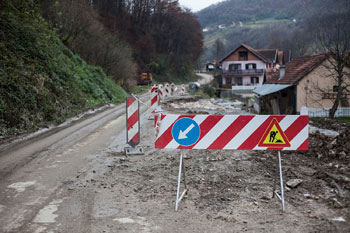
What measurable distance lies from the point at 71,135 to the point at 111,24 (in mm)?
46906

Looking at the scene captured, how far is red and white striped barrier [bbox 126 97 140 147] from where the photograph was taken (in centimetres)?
916

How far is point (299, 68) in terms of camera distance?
2830 cm

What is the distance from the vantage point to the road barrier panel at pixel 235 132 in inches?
218

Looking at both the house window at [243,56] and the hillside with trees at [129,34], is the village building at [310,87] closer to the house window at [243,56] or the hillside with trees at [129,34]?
the hillside with trees at [129,34]

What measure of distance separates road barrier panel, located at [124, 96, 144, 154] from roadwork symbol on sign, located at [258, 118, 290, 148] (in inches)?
168

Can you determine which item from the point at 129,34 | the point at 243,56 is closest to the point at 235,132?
the point at 129,34

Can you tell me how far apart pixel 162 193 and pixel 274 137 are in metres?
2.12

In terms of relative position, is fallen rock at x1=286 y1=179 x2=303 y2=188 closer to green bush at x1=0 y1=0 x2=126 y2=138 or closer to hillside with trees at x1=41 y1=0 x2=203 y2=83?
green bush at x1=0 y1=0 x2=126 y2=138

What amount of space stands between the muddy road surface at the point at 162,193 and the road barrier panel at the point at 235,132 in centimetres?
55

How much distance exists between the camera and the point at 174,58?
82.8 m

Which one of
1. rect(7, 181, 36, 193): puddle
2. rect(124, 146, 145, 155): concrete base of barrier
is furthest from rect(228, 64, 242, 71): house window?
rect(7, 181, 36, 193): puddle

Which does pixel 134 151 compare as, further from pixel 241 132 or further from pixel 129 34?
pixel 129 34

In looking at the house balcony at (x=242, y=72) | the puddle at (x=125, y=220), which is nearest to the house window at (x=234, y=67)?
the house balcony at (x=242, y=72)

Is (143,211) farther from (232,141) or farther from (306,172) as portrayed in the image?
(306,172)
